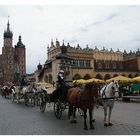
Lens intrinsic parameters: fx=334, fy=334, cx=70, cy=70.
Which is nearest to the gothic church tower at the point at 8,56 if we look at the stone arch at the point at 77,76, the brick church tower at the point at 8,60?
the brick church tower at the point at 8,60

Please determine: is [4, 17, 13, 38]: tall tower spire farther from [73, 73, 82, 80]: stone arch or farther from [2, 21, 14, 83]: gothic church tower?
[73, 73, 82, 80]: stone arch

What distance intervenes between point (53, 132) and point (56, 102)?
16.2ft

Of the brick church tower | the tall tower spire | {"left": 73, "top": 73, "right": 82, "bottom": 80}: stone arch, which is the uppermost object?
the tall tower spire

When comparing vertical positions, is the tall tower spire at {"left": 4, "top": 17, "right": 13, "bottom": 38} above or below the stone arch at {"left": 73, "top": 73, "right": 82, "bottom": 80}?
above

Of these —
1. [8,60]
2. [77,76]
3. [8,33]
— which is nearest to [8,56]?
[8,60]

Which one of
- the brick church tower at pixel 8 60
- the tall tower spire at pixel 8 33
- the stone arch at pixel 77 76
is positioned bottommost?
the stone arch at pixel 77 76

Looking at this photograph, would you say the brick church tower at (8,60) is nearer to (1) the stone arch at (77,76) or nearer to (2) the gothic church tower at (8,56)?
(2) the gothic church tower at (8,56)

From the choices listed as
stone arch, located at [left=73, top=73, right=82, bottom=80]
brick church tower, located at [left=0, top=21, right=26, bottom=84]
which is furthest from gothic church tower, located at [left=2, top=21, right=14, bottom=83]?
stone arch, located at [left=73, top=73, right=82, bottom=80]

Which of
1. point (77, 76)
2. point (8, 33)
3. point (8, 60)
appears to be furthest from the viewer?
point (8, 33)

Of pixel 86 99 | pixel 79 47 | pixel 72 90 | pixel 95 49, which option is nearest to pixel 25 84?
pixel 72 90

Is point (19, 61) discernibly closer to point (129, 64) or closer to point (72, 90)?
point (129, 64)

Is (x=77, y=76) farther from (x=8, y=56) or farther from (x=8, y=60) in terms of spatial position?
(x=8, y=56)

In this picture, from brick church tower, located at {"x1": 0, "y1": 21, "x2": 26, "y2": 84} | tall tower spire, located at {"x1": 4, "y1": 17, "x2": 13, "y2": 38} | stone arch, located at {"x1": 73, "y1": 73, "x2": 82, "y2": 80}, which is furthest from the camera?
tall tower spire, located at {"x1": 4, "y1": 17, "x2": 13, "y2": 38}

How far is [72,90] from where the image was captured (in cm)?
1362
